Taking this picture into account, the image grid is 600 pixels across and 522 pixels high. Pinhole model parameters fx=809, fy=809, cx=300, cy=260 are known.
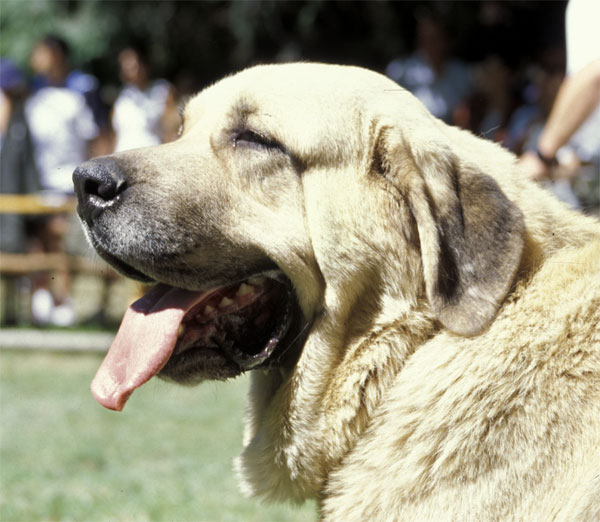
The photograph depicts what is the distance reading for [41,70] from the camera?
942 cm

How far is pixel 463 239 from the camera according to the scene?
8.29 feet

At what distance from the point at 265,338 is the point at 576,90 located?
2.28 metres

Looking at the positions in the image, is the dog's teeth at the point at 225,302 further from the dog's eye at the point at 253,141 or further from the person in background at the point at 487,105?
the person in background at the point at 487,105

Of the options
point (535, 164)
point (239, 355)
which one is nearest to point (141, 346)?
point (239, 355)

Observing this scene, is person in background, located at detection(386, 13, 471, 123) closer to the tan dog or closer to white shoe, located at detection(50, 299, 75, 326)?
white shoe, located at detection(50, 299, 75, 326)

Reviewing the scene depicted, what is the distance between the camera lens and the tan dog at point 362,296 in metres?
2.32

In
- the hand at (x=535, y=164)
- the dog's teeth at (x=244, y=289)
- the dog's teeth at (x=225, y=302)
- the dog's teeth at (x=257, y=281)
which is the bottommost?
the dog's teeth at (x=225, y=302)

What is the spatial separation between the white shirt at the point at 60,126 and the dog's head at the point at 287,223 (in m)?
6.53

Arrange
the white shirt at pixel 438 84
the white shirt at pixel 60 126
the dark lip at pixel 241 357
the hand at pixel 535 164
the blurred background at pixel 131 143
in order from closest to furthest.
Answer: the dark lip at pixel 241 357
the hand at pixel 535 164
the blurred background at pixel 131 143
the white shirt at pixel 438 84
the white shirt at pixel 60 126

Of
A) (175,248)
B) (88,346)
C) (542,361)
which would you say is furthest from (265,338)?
(88,346)

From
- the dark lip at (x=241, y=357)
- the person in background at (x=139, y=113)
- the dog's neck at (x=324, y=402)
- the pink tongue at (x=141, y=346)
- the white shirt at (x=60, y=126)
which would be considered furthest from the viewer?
the white shirt at (x=60, y=126)

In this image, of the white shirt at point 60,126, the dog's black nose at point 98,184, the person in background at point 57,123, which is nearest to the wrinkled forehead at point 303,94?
the dog's black nose at point 98,184

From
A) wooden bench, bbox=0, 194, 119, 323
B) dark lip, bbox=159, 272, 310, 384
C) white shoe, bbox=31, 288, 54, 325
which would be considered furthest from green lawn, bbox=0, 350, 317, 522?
white shoe, bbox=31, 288, 54, 325

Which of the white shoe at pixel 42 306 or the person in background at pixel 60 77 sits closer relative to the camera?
the person in background at pixel 60 77
